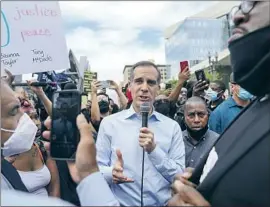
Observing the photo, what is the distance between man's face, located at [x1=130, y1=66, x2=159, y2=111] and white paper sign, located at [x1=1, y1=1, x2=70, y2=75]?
0.64 m

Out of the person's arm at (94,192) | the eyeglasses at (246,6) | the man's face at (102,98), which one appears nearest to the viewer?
the person's arm at (94,192)

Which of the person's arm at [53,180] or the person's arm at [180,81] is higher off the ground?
the person's arm at [180,81]

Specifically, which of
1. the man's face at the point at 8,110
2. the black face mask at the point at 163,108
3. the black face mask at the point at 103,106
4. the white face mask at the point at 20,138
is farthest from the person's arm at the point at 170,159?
the black face mask at the point at 103,106

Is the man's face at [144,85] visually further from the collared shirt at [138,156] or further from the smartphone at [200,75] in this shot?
the smartphone at [200,75]

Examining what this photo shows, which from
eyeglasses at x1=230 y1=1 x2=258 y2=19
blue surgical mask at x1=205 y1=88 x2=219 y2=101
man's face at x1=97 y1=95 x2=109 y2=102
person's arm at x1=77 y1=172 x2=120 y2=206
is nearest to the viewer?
person's arm at x1=77 y1=172 x2=120 y2=206

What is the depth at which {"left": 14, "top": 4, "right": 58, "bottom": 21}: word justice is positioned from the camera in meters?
2.92

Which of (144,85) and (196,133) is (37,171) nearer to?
(144,85)

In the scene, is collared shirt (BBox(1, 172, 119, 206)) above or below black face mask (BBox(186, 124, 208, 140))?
above

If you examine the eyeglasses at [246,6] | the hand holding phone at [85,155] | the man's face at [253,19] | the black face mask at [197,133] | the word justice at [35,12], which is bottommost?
the black face mask at [197,133]

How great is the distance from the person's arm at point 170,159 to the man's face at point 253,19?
1.18 metres

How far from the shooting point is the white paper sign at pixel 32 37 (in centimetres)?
294

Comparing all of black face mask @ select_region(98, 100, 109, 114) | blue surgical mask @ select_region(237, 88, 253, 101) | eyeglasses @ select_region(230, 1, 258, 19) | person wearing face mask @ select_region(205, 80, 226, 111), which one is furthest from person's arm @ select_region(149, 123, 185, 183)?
person wearing face mask @ select_region(205, 80, 226, 111)

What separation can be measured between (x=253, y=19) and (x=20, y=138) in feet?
4.52

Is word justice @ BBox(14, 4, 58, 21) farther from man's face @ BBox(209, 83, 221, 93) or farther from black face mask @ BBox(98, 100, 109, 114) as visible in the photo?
man's face @ BBox(209, 83, 221, 93)
